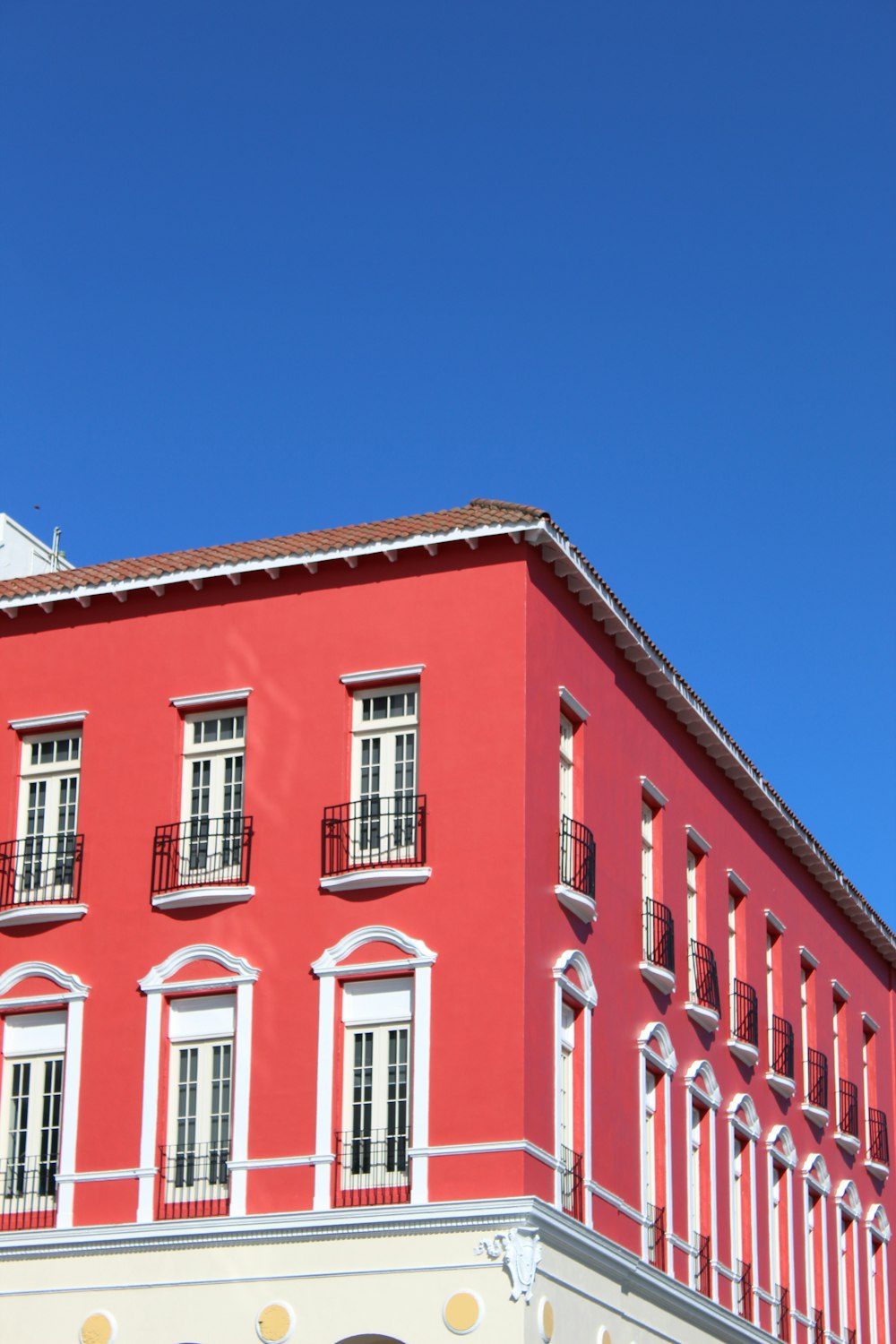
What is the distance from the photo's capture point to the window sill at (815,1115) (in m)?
40.5

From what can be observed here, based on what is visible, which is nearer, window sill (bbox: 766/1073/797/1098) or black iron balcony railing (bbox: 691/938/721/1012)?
black iron balcony railing (bbox: 691/938/721/1012)

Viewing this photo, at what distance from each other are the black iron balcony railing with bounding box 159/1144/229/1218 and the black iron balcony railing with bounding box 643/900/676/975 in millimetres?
7565

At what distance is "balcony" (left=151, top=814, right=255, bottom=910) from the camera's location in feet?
99.0

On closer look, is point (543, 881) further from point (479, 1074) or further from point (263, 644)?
point (263, 644)

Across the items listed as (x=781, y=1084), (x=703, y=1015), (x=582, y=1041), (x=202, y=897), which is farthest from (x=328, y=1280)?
(x=781, y=1084)

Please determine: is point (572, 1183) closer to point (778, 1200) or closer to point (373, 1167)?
point (373, 1167)

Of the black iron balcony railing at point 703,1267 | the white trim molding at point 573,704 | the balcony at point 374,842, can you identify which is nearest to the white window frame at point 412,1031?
the balcony at point 374,842

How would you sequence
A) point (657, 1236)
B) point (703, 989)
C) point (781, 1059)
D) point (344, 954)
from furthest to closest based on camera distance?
point (781, 1059)
point (703, 989)
point (657, 1236)
point (344, 954)

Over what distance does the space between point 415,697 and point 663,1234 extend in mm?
9143

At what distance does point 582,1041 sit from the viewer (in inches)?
1184

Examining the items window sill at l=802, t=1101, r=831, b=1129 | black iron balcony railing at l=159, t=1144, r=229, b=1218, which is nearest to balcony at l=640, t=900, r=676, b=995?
black iron balcony railing at l=159, t=1144, r=229, b=1218

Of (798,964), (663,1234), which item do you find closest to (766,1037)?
(798,964)

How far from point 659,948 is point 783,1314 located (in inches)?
339

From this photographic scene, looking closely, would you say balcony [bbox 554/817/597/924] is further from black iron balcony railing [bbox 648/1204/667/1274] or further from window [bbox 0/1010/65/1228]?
window [bbox 0/1010/65/1228]
